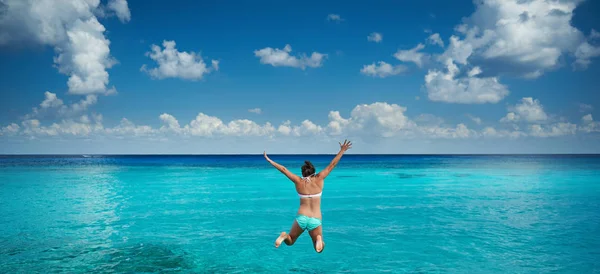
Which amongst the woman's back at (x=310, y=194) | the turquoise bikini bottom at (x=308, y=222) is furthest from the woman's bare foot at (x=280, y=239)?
the woman's back at (x=310, y=194)

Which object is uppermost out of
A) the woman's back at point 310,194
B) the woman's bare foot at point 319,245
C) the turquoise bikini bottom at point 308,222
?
the woman's back at point 310,194

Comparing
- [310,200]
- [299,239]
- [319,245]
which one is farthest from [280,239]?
[299,239]

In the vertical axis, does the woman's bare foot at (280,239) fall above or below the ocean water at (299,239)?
above

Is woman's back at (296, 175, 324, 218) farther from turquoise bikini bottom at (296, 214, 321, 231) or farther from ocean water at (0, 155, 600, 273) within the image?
ocean water at (0, 155, 600, 273)

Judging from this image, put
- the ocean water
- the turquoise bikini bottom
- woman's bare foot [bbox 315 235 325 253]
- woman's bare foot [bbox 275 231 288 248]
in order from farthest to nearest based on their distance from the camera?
1. the ocean water
2. the turquoise bikini bottom
3. woman's bare foot [bbox 275 231 288 248]
4. woman's bare foot [bbox 315 235 325 253]

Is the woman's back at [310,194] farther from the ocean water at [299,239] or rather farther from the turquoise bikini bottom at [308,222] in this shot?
the ocean water at [299,239]

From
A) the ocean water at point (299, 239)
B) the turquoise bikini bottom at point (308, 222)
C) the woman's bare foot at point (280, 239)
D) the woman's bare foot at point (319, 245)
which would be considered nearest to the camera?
the woman's bare foot at point (319, 245)

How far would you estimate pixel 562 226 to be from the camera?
1638cm

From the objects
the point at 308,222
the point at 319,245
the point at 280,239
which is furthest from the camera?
the point at 308,222

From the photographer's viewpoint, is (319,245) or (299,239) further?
(299,239)

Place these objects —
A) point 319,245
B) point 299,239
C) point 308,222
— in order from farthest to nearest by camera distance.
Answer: point 299,239
point 308,222
point 319,245

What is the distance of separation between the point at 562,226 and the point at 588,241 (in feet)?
8.29

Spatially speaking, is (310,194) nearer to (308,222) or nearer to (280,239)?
(308,222)

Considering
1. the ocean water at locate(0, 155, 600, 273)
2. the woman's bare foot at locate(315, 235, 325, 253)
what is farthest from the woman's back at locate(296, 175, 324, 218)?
the ocean water at locate(0, 155, 600, 273)
